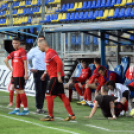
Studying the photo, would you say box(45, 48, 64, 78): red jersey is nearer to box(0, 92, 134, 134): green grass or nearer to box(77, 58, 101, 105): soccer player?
box(0, 92, 134, 134): green grass

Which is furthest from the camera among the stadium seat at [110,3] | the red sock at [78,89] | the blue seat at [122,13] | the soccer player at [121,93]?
the stadium seat at [110,3]

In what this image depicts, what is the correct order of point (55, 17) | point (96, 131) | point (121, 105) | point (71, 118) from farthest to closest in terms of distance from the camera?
point (55, 17), point (121, 105), point (71, 118), point (96, 131)

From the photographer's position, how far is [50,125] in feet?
18.6

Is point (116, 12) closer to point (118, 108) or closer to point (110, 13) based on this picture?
point (110, 13)

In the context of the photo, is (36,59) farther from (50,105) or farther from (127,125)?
(127,125)

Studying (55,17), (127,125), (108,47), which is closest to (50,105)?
(127,125)

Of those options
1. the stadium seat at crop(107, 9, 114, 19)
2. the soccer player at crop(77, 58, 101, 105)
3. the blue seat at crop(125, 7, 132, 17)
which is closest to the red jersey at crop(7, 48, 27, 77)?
the soccer player at crop(77, 58, 101, 105)

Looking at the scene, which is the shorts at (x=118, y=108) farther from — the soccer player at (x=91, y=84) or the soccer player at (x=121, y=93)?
the soccer player at (x=91, y=84)

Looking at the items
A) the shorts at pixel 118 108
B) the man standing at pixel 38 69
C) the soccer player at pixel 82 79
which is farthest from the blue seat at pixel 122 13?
the shorts at pixel 118 108

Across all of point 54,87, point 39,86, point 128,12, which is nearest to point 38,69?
point 39,86

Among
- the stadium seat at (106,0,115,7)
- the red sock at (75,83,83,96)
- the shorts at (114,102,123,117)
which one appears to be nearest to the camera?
the shorts at (114,102,123,117)

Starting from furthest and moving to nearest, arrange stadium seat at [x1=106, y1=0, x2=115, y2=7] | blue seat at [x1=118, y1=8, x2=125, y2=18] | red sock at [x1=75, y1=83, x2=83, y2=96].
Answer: stadium seat at [x1=106, y1=0, x2=115, y2=7], blue seat at [x1=118, y1=8, x2=125, y2=18], red sock at [x1=75, y1=83, x2=83, y2=96]

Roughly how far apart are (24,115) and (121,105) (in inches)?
73.8

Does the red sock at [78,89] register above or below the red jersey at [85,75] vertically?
below
